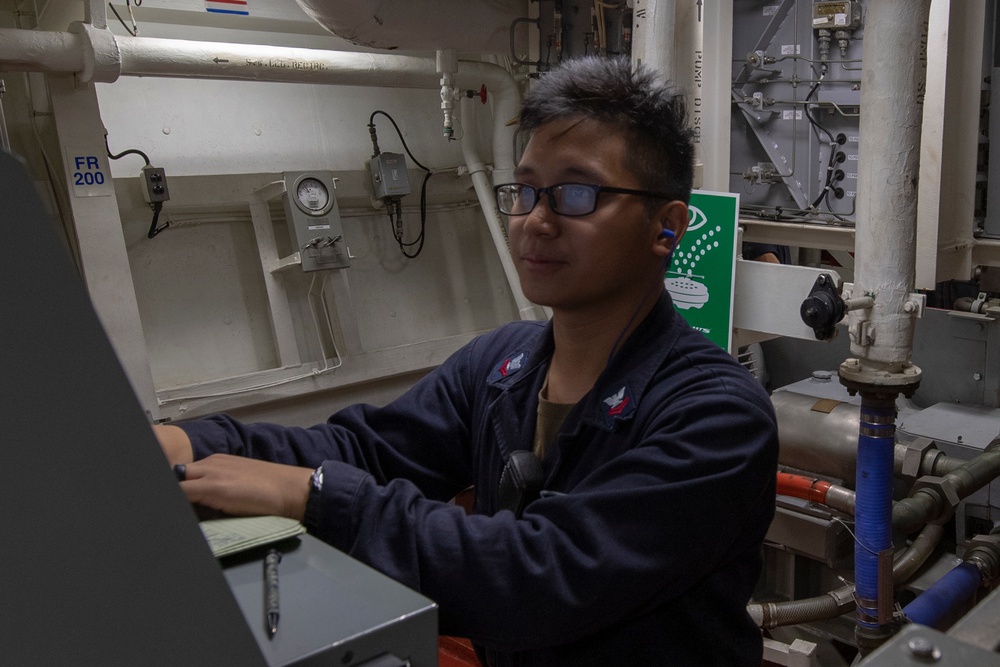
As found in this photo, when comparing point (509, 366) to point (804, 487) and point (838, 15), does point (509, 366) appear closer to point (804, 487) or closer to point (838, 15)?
point (804, 487)

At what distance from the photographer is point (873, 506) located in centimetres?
213

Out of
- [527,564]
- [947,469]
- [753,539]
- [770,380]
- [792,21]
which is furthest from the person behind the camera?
[770,380]

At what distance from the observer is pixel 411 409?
1.29m

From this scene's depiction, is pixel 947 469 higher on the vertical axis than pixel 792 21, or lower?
lower

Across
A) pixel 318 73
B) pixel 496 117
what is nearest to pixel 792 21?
pixel 496 117

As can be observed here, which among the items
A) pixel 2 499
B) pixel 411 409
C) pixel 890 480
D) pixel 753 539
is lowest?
pixel 890 480

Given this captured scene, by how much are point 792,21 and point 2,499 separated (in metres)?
3.05

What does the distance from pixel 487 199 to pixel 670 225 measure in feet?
10.1

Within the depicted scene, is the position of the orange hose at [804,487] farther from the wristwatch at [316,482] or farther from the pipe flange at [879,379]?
the wristwatch at [316,482]

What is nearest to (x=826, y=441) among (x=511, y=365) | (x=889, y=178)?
(x=889, y=178)

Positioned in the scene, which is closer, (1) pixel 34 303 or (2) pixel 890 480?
(1) pixel 34 303

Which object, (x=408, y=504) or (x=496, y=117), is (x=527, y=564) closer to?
(x=408, y=504)

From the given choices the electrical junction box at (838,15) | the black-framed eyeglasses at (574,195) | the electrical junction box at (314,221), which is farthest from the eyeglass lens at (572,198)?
the electrical junction box at (314,221)

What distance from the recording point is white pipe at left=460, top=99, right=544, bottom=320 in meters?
4.09
